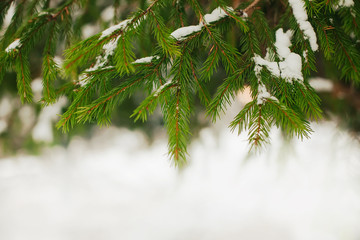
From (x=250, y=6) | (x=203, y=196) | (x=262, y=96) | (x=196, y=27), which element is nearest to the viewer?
(x=262, y=96)

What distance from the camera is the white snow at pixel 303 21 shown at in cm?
86

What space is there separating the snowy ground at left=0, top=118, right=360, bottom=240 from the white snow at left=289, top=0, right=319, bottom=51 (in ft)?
4.92

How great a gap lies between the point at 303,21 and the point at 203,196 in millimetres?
3625

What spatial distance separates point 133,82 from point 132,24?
206mm

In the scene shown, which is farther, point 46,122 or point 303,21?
point 46,122

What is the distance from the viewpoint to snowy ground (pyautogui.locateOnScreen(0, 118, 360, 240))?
105 inches

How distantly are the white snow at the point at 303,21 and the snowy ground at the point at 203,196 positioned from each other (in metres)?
1.50

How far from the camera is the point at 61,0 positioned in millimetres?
2166

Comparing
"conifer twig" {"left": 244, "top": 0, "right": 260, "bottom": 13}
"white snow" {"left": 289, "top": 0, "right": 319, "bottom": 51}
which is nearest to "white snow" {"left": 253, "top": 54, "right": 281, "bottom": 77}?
"white snow" {"left": 289, "top": 0, "right": 319, "bottom": 51}

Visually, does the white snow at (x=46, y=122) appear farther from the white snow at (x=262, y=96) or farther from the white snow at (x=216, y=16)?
the white snow at (x=262, y=96)

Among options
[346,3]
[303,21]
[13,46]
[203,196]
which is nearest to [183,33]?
[303,21]

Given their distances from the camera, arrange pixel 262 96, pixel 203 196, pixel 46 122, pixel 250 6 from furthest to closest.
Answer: pixel 203 196, pixel 46 122, pixel 250 6, pixel 262 96

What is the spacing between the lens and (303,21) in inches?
34.2

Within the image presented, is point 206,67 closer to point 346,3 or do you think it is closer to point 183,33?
point 183,33
